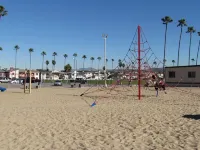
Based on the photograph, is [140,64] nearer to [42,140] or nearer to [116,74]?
[116,74]

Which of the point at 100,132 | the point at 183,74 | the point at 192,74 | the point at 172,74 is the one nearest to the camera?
the point at 100,132

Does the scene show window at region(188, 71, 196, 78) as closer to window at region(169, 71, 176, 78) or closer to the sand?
window at region(169, 71, 176, 78)

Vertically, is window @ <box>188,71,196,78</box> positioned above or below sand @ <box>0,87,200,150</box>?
above

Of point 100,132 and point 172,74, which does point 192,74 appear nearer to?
point 172,74

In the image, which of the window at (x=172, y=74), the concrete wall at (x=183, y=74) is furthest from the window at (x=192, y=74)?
the window at (x=172, y=74)

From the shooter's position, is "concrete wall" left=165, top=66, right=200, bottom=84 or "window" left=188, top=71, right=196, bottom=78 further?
"window" left=188, top=71, right=196, bottom=78

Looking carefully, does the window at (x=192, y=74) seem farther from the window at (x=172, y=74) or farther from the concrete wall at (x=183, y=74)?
the window at (x=172, y=74)

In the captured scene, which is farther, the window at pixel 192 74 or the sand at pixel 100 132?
the window at pixel 192 74

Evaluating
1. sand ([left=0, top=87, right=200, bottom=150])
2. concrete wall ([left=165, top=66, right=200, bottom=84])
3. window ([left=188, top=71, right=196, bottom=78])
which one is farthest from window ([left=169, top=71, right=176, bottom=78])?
sand ([left=0, top=87, right=200, bottom=150])

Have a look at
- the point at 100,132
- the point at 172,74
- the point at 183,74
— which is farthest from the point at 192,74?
the point at 100,132

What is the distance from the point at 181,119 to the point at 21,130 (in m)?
5.63

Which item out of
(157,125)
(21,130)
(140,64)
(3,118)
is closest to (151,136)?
(157,125)

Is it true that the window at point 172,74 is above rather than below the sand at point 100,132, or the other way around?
above

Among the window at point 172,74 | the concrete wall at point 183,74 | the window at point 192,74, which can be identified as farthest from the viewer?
the window at point 172,74
